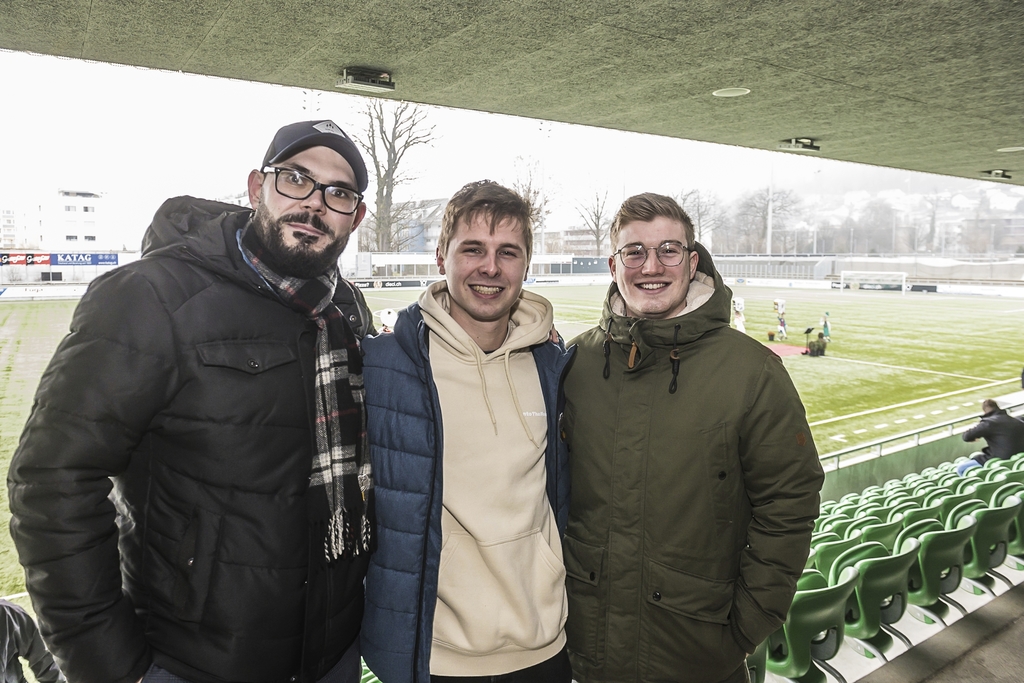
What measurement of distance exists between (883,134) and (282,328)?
20.5ft

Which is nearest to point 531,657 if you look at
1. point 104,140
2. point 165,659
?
point 165,659

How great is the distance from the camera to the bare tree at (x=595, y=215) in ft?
17.4

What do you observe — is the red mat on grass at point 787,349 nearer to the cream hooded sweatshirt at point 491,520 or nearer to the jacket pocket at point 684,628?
the jacket pocket at point 684,628

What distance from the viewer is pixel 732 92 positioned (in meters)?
4.31

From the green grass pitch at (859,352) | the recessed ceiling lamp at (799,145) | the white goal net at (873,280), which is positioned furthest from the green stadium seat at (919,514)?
the white goal net at (873,280)

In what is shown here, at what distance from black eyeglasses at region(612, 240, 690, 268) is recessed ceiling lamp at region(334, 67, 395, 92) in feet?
8.65

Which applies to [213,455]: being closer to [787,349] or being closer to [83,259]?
[83,259]

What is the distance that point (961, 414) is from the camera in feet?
39.2

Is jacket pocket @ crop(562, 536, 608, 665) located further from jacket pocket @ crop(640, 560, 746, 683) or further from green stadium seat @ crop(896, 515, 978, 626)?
green stadium seat @ crop(896, 515, 978, 626)

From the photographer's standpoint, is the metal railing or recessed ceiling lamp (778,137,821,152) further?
the metal railing

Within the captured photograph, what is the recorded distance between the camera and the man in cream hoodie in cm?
135

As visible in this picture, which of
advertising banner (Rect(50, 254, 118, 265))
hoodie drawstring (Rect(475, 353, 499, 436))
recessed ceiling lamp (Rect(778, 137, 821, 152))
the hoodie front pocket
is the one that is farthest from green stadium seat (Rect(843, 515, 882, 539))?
advertising banner (Rect(50, 254, 118, 265))

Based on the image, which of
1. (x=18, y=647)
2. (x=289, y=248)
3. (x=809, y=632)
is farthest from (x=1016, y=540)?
(x=18, y=647)

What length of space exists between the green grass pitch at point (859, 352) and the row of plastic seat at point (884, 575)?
1.34m
